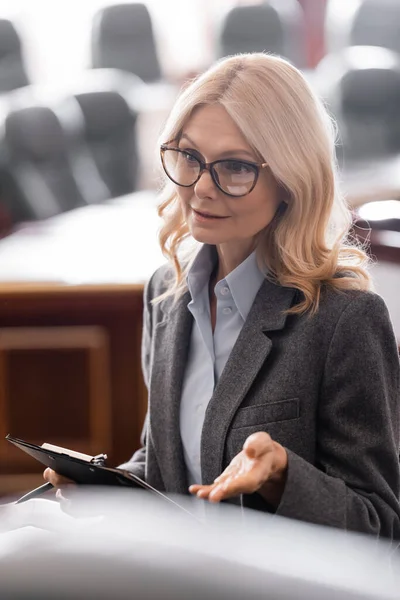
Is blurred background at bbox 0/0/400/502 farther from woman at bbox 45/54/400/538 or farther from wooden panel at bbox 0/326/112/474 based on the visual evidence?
woman at bbox 45/54/400/538

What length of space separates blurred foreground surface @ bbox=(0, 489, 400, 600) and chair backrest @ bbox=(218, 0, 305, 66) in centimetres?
450

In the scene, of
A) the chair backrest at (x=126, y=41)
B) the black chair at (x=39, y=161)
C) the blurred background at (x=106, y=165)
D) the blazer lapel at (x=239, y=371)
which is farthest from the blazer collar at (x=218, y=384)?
the chair backrest at (x=126, y=41)

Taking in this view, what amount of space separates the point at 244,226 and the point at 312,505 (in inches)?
12.1

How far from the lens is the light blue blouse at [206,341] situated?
1080mm

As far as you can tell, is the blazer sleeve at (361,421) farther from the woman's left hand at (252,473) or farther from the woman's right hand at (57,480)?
the woman's right hand at (57,480)

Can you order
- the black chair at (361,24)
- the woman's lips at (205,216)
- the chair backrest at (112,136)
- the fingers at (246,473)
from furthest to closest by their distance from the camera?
the black chair at (361,24) → the chair backrest at (112,136) → the woman's lips at (205,216) → the fingers at (246,473)

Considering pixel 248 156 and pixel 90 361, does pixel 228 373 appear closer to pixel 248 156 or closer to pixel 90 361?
pixel 248 156

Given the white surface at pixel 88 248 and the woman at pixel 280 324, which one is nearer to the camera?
the woman at pixel 280 324

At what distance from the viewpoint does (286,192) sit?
1049 mm

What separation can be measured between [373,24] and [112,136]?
2.14 meters

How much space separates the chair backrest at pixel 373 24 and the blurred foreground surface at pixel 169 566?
5.30 m

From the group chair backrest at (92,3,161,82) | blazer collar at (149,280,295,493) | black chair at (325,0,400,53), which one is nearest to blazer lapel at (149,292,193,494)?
blazer collar at (149,280,295,493)

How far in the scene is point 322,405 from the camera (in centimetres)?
99

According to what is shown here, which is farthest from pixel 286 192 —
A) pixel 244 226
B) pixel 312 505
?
pixel 312 505
